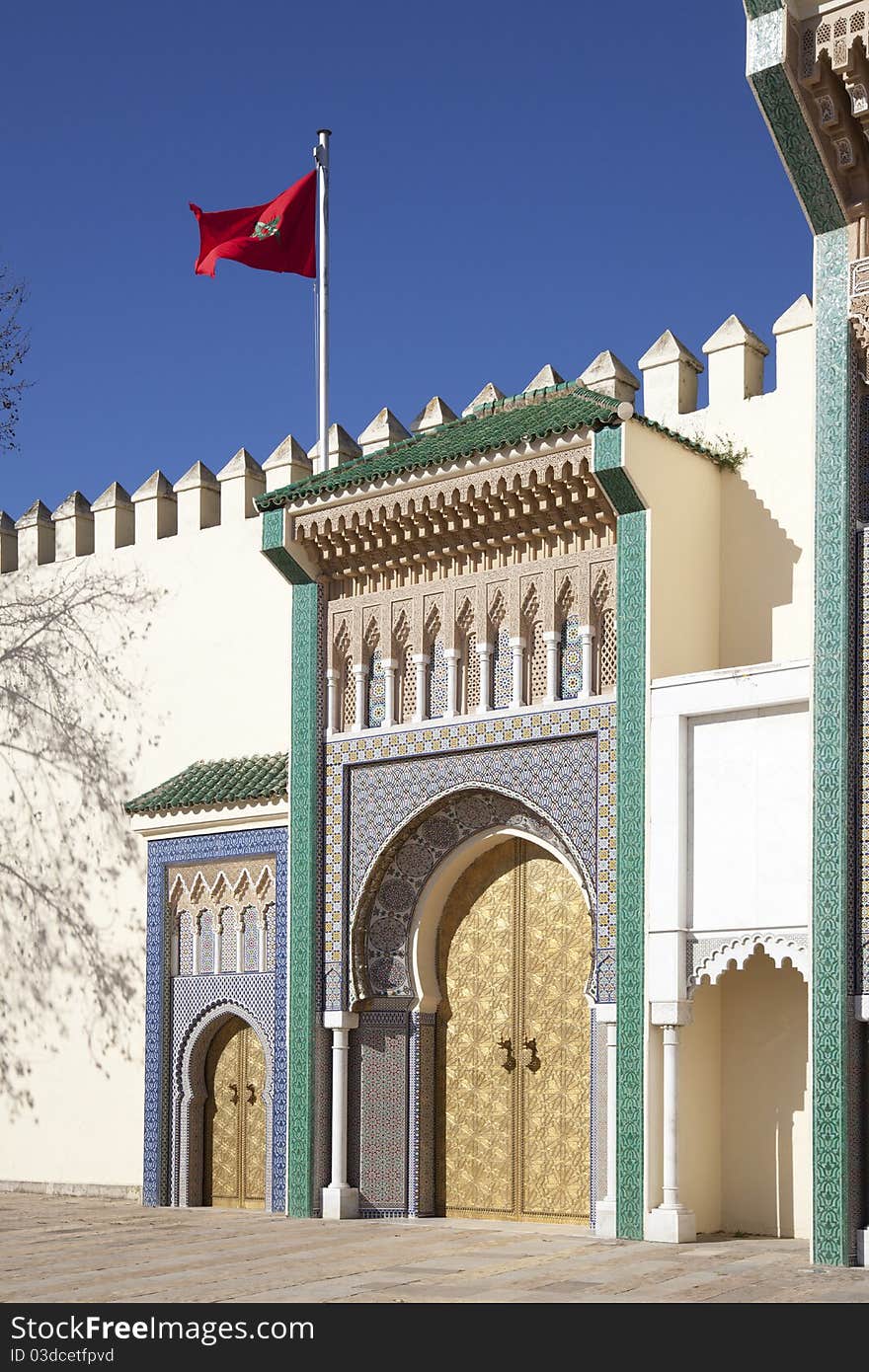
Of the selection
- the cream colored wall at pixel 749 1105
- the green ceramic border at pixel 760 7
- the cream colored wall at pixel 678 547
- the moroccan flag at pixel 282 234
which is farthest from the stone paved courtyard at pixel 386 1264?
the moroccan flag at pixel 282 234

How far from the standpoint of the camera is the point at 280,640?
11.7 m

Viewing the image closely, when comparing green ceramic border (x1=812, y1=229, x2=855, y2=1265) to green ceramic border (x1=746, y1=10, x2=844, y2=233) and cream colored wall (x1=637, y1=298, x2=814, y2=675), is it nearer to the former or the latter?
green ceramic border (x1=746, y1=10, x2=844, y2=233)

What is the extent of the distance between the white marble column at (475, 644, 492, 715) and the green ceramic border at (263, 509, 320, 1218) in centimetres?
121

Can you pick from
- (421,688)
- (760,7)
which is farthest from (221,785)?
(760,7)

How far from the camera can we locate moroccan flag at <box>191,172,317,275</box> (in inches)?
466

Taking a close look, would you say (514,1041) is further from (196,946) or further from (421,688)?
(196,946)

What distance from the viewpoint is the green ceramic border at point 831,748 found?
7.73 metres

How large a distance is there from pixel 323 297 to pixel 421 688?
2.99 m

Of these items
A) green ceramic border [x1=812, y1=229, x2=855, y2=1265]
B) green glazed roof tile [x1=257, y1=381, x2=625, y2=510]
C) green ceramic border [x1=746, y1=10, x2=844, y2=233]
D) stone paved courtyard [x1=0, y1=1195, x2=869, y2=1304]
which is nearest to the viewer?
stone paved courtyard [x1=0, y1=1195, x2=869, y2=1304]

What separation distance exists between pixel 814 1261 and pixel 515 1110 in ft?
7.39

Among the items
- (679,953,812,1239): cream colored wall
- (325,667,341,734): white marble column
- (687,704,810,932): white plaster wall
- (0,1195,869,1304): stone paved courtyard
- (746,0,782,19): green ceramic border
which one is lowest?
(0,1195,869,1304): stone paved courtyard

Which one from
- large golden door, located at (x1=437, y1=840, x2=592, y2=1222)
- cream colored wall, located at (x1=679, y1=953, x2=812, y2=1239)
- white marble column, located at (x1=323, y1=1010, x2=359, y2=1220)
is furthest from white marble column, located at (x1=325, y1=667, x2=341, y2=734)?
cream colored wall, located at (x1=679, y1=953, x2=812, y2=1239)

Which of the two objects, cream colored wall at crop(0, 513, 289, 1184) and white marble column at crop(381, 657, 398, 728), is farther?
cream colored wall at crop(0, 513, 289, 1184)

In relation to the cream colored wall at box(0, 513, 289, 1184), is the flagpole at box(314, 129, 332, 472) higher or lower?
higher
